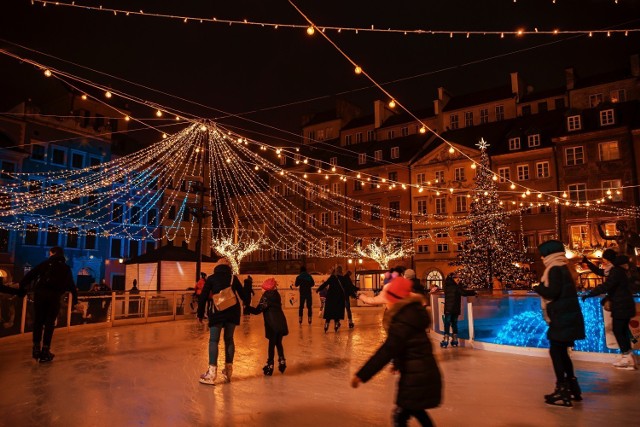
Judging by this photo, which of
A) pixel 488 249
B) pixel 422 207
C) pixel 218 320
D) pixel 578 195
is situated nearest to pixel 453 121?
pixel 422 207

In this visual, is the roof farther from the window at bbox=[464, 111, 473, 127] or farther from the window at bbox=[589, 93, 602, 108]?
the window at bbox=[589, 93, 602, 108]

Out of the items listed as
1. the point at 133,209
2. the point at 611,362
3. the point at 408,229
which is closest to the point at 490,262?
the point at 408,229

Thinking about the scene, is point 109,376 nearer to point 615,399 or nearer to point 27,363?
point 27,363

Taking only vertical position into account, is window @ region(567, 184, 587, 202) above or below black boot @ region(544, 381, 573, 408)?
above

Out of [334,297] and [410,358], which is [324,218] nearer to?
[334,297]

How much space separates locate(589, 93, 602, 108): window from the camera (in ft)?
123

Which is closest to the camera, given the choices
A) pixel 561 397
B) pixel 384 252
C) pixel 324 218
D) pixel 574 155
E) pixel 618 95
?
pixel 561 397

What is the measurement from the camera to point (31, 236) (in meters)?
37.4

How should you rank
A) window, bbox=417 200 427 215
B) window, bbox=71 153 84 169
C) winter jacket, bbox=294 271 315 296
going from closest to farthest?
winter jacket, bbox=294 271 315 296, window, bbox=71 153 84 169, window, bbox=417 200 427 215

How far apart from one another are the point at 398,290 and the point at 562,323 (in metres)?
2.86

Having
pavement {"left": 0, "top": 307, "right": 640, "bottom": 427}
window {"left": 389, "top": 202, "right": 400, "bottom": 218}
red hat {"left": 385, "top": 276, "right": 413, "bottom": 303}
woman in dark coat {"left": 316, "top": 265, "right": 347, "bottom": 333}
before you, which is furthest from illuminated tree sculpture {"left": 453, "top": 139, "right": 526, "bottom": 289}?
red hat {"left": 385, "top": 276, "right": 413, "bottom": 303}

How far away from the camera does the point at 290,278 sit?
29.5m

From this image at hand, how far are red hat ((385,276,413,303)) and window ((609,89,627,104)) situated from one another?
129 feet

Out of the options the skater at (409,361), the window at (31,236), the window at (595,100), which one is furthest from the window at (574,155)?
the window at (31,236)
